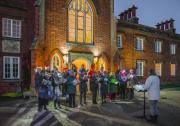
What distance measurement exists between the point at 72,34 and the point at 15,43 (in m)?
4.71

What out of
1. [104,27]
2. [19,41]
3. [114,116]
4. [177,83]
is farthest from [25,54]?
[177,83]

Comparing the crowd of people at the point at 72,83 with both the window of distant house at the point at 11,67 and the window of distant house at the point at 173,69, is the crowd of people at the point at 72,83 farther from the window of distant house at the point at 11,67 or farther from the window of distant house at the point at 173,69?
the window of distant house at the point at 173,69

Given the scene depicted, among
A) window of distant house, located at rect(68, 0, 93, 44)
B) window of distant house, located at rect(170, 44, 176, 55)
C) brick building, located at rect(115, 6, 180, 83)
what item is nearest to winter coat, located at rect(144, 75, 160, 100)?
window of distant house, located at rect(68, 0, 93, 44)

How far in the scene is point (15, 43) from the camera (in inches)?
815

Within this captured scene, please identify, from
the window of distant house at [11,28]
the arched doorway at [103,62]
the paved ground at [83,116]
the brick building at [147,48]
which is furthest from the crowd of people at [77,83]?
the brick building at [147,48]

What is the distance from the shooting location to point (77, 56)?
20.7 metres

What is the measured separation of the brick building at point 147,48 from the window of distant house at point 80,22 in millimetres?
6236

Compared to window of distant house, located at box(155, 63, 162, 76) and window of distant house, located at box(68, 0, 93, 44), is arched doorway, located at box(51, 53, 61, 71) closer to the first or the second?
window of distant house, located at box(68, 0, 93, 44)

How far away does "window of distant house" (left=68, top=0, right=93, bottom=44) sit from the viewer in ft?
68.8

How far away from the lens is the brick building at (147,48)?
95.2 ft

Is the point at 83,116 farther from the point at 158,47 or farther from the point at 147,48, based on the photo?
the point at 158,47

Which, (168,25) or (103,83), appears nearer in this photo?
(103,83)

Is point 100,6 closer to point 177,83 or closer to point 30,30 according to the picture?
point 30,30

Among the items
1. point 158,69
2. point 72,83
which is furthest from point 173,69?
point 72,83
